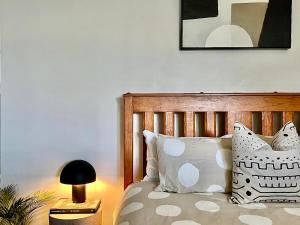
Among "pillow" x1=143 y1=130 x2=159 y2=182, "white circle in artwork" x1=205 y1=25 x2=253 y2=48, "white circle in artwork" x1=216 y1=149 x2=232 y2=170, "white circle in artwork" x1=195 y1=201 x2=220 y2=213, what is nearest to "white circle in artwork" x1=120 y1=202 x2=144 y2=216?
"white circle in artwork" x1=195 y1=201 x2=220 y2=213

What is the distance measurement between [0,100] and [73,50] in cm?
56

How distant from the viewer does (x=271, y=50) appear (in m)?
2.08

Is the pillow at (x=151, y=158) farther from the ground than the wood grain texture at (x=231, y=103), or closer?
closer

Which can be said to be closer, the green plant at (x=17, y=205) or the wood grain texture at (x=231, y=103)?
the green plant at (x=17, y=205)

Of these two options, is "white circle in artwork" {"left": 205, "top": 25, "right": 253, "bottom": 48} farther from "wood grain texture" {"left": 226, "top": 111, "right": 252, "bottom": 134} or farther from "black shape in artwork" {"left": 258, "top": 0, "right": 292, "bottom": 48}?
"wood grain texture" {"left": 226, "top": 111, "right": 252, "bottom": 134}

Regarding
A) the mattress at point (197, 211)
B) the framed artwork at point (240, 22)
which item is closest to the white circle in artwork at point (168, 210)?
the mattress at point (197, 211)

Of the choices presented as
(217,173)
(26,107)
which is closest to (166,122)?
(217,173)

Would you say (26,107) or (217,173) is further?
(26,107)

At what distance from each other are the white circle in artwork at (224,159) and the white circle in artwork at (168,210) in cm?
39

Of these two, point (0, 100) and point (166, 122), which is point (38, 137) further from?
point (166, 122)

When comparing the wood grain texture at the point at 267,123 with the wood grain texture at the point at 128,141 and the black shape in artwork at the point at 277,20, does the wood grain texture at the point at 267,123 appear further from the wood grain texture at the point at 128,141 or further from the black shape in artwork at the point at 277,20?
the wood grain texture at the point at 128,141

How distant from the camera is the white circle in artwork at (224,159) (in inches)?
66.2

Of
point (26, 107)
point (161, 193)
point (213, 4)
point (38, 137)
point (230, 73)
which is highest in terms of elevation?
point (213, 4)

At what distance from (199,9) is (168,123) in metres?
0.73
